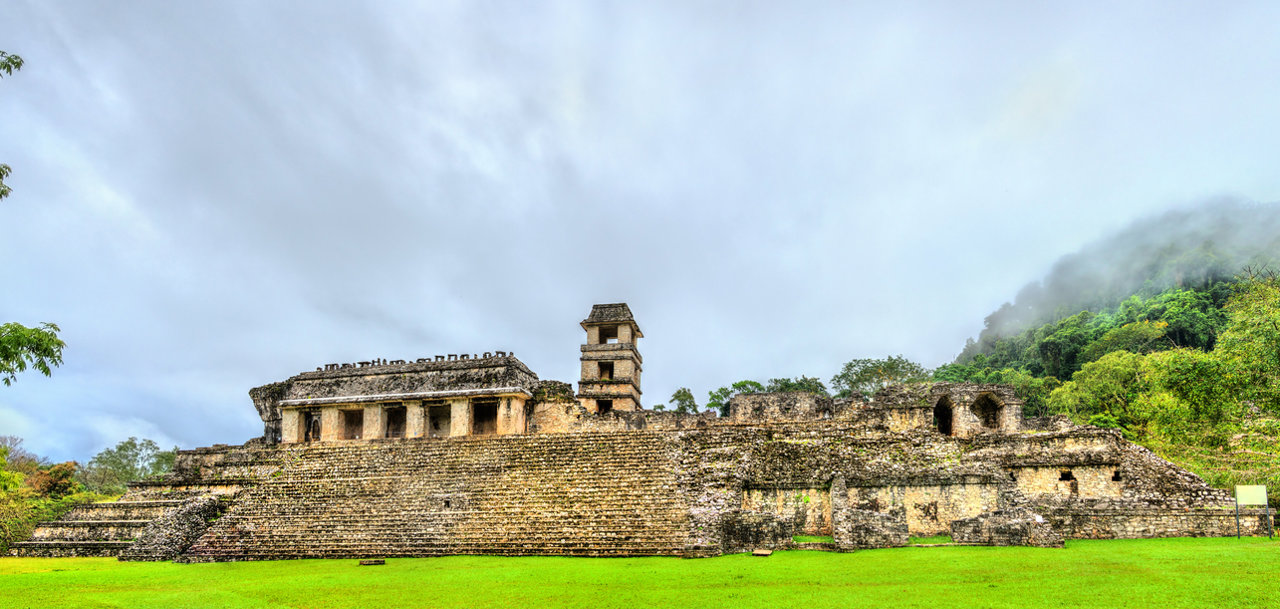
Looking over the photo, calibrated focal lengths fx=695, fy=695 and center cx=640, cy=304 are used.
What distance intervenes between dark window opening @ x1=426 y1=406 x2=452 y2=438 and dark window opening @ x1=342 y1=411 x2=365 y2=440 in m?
2.36

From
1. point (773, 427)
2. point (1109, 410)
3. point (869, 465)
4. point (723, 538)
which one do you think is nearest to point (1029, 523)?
point (869, 465)

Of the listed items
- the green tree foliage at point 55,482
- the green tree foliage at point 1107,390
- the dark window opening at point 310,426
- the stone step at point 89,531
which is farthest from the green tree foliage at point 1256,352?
the green tree foliage at point 55,482

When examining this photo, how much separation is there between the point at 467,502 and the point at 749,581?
8.52 metres

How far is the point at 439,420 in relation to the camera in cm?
2516

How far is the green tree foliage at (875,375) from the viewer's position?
41.4 m

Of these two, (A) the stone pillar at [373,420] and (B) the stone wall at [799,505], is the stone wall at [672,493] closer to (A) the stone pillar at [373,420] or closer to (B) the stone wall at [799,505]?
(B) the stone wall at [799,505]

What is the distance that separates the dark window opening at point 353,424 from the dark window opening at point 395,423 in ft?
3.10

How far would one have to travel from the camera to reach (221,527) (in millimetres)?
15031

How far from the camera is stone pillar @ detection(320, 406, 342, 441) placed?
Answer: 23500 millimetres

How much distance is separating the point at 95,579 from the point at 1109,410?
32979 mm

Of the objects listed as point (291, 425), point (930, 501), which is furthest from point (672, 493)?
point (291, 425)

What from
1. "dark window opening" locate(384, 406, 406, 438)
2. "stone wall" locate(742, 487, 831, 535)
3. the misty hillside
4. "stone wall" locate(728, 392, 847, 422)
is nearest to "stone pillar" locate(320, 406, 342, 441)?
"dark window opening" locate(384, 406, 406, 438)

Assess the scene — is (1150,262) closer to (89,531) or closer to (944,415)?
(944,415)

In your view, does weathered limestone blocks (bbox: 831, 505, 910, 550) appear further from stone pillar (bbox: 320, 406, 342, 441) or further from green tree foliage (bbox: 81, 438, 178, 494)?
green tree foliage (bbox: 81, 438, 178, 494)
